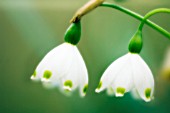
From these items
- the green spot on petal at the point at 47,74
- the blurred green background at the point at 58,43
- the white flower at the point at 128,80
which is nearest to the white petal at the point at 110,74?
the white flower at the point at 128,80

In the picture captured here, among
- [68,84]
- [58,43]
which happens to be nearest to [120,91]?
[68,84]

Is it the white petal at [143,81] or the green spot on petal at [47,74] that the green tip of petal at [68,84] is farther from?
the white petal at [143,81]

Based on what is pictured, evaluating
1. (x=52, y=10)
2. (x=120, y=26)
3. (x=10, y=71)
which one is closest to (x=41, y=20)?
(x=52, y=10)

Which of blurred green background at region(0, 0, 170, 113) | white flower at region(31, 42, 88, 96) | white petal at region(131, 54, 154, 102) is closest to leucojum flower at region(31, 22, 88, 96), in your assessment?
white flower at region(31, 42, 88, 96)

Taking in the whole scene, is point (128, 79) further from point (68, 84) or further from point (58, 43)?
point (58, 43)

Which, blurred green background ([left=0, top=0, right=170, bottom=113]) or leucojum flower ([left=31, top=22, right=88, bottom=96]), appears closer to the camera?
leucojum flower ([left=31, top=22, right=88, bottom=96])

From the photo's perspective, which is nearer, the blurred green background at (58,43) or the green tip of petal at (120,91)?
the green tip of petal at (120,91)

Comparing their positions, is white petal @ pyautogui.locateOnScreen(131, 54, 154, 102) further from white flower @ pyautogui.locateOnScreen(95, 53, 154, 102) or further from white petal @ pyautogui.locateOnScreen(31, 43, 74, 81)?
white petal @ pyautogui.locateOnScreen(31, 43, 74, 81)
